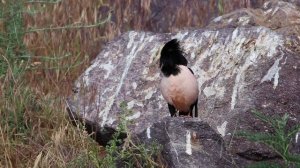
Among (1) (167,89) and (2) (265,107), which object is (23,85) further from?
(2) (265,107)

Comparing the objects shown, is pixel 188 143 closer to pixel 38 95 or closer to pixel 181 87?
pixel 181 87

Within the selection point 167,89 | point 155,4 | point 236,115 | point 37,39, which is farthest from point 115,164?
point 155,4

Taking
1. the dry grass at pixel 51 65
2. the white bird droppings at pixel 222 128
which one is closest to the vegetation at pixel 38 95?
the dry grass at pixel 51 65

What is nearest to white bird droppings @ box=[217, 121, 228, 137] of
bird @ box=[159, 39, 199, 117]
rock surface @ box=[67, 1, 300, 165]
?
rock surface @ box=[67, 1, 300, 165]

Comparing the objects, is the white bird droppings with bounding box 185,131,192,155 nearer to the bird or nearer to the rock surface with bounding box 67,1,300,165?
the rock surface with bounding box 67,1,300,165

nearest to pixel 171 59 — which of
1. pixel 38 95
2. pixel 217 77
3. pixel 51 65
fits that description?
pixel 217 77

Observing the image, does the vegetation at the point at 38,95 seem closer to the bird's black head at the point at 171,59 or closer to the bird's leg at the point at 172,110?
the bird's leg at the point at 172,110

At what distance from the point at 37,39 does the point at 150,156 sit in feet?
10.4

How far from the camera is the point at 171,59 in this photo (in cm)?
500

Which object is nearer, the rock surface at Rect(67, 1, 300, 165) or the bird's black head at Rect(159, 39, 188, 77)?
the bird's black head at Rect(159, 39, 188, 77)

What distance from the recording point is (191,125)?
14.6 feet

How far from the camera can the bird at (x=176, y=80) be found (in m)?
4.91

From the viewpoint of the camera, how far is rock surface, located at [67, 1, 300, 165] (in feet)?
16.7

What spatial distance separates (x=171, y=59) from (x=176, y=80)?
0.16m
